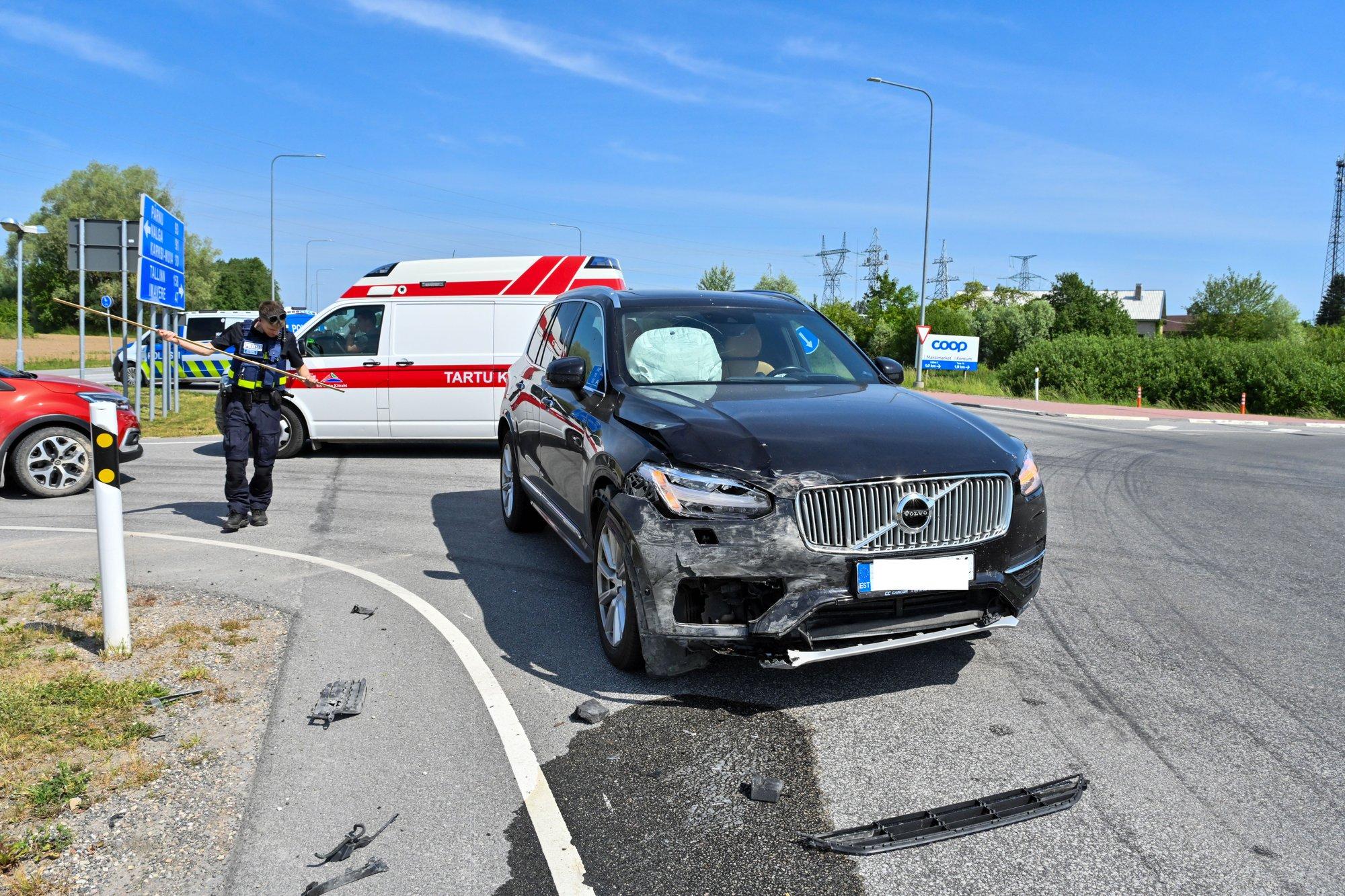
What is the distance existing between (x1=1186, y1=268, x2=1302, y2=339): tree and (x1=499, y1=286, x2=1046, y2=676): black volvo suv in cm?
8157

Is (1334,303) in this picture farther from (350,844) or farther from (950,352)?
(350,844)

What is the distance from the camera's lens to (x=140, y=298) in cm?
1510

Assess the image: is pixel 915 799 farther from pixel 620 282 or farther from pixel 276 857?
pixel 620 282

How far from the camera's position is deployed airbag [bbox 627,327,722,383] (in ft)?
17.4

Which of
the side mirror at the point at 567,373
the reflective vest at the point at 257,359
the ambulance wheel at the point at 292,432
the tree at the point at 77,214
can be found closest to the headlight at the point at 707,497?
the side mirror at the point at 567,373

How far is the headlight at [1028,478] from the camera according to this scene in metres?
4.29

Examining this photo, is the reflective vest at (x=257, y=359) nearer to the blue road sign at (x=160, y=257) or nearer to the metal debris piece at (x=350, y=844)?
the metal debris piece at (x=350, y=844)

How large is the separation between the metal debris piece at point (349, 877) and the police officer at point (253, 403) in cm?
557

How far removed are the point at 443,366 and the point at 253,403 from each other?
14.2 ft

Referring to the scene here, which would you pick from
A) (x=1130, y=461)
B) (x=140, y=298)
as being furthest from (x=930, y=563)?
(x=140, y=298)

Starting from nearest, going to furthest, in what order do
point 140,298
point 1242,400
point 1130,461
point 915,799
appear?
point 915,799 < point 1130,461 < point 140,298 < point 1242,400

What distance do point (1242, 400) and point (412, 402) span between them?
1096 inches

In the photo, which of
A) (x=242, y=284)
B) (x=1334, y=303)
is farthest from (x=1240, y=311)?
(x=242, y=284)

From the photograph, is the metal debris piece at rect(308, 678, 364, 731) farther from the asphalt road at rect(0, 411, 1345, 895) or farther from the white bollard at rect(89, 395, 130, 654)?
the white bollard at rect(89, 395, 130, 654)
